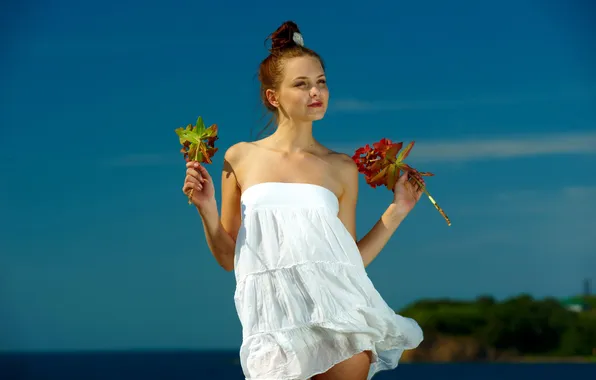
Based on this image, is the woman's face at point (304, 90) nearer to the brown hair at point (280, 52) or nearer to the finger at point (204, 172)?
the brown hair at point (280, 52)

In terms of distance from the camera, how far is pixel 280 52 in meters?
4.38

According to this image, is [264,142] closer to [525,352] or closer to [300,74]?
[300,74]

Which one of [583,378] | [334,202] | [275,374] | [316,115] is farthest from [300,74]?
[583,378]

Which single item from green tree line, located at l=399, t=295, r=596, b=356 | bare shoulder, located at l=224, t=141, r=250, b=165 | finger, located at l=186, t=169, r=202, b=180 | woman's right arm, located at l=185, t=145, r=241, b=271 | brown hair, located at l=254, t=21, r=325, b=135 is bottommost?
woman's right arm, located at l=185, t=145, r=241, b=271

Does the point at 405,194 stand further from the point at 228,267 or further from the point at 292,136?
the point at 228,267

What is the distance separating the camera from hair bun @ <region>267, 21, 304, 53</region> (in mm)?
4379

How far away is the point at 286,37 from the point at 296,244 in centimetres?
93

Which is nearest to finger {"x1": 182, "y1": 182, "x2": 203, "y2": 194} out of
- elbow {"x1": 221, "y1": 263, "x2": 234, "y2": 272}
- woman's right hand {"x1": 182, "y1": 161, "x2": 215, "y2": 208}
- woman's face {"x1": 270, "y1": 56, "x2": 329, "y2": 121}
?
woman's right hand {"x1": 182, "y1": 161, "x2": 215, "y2": 208}

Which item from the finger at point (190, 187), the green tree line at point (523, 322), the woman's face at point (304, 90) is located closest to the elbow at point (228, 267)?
the finger at point (190, 187)

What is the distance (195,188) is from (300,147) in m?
0.51

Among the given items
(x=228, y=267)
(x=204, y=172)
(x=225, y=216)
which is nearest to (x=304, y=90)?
(x=204, y=172)

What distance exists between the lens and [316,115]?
4.31 meters

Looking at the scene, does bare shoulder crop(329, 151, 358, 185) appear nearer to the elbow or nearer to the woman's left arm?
the woman's left arm

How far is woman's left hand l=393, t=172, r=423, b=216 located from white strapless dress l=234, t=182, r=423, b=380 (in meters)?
0.45
